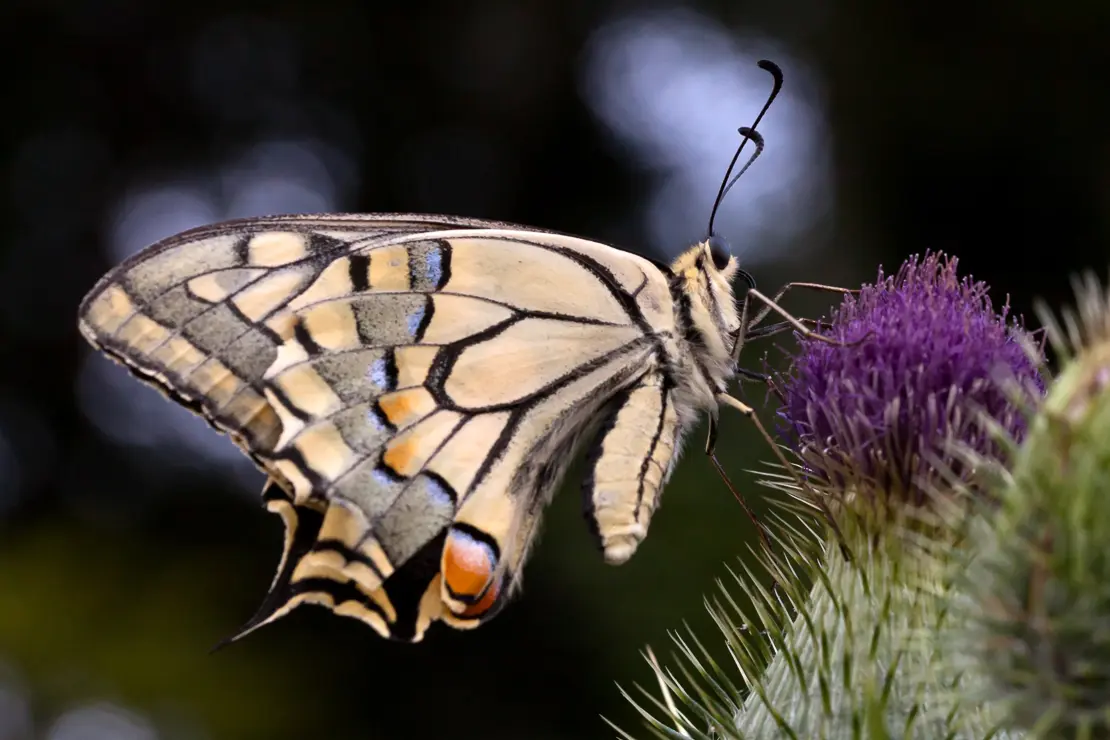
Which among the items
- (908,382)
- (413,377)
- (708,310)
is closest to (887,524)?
(908,382)

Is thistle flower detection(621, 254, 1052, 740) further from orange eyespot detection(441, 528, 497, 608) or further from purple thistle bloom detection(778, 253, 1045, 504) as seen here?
orange eyespot detection(441, 528, 497, 608)

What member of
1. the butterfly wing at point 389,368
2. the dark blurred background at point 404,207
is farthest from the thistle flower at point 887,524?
the dark blurred background at point 404,207

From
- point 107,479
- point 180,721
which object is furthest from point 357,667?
point 107,479

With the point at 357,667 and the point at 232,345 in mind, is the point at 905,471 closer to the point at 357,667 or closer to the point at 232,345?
the point at 232,345

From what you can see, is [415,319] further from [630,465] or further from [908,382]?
[908,382]

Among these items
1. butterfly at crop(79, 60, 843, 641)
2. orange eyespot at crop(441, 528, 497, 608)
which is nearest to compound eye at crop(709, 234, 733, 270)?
butterfly at crop(79, 60, 843, 641)
